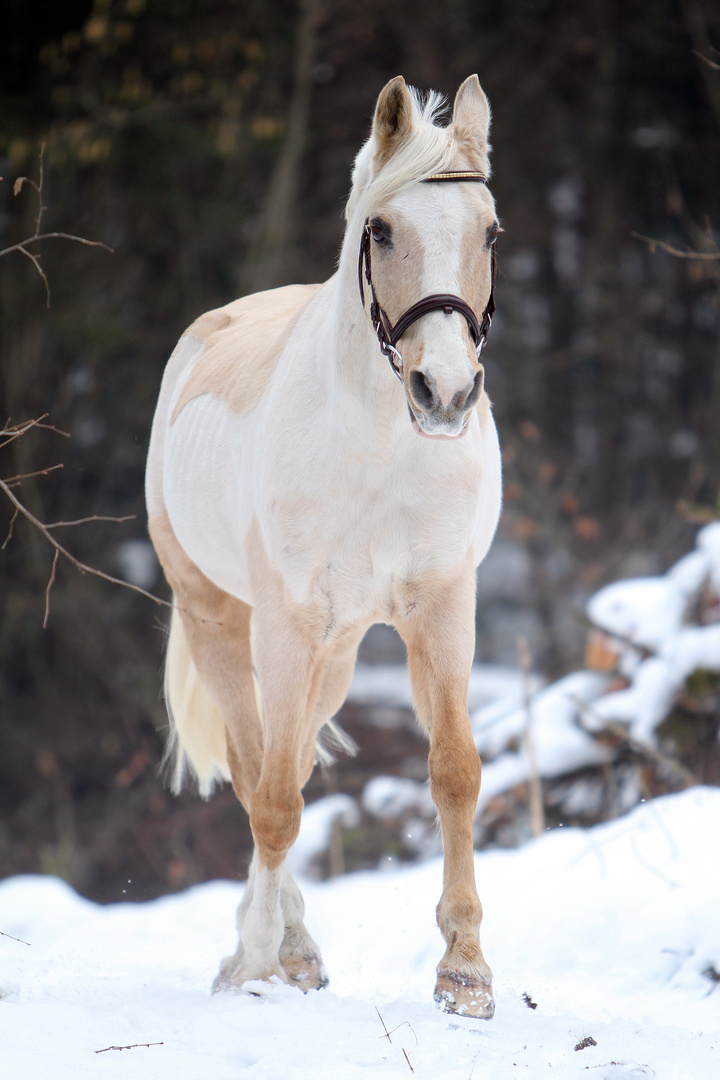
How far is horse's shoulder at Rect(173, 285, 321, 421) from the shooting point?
10.7 ft

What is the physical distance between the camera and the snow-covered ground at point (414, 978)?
2.10 metres

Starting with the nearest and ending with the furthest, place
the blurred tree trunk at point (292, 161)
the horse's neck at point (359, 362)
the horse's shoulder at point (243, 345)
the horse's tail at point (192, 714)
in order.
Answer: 1. the horse's neck at point (359, 362)
2. the horse's shoulder at point (243, 345)
3. the horse's tail at point (192, 714)
4. the blurred tree trunk at point (292, 161)

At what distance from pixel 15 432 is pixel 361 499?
869 mm

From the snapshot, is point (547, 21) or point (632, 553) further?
point (547, 21)

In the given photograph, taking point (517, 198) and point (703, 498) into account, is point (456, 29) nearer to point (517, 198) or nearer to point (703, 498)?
point (517, 198)

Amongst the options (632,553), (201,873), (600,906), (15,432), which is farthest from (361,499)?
(632,553)

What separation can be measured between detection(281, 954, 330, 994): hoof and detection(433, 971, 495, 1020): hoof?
0.60m

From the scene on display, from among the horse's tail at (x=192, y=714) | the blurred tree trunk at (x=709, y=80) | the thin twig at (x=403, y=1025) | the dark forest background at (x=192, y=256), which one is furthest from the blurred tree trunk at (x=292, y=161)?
the thin twig at (x=403, y=1025)

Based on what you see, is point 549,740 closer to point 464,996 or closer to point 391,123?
point 464,996

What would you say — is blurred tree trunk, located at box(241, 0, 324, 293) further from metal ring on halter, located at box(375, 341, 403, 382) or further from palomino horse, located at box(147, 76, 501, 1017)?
metal ring on halter, located at box(375, 341, 403, 382)

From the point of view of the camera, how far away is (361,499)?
8.75 feet

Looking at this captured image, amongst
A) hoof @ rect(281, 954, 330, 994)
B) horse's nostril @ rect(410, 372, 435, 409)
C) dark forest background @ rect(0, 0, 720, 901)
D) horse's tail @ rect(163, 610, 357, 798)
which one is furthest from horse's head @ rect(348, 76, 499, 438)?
dark forest background @ rect(0, 0, 720, 901)

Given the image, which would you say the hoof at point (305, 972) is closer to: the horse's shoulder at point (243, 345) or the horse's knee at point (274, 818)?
the horse's knee at point (274, 818)

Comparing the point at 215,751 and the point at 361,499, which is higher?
the point at 361,499
